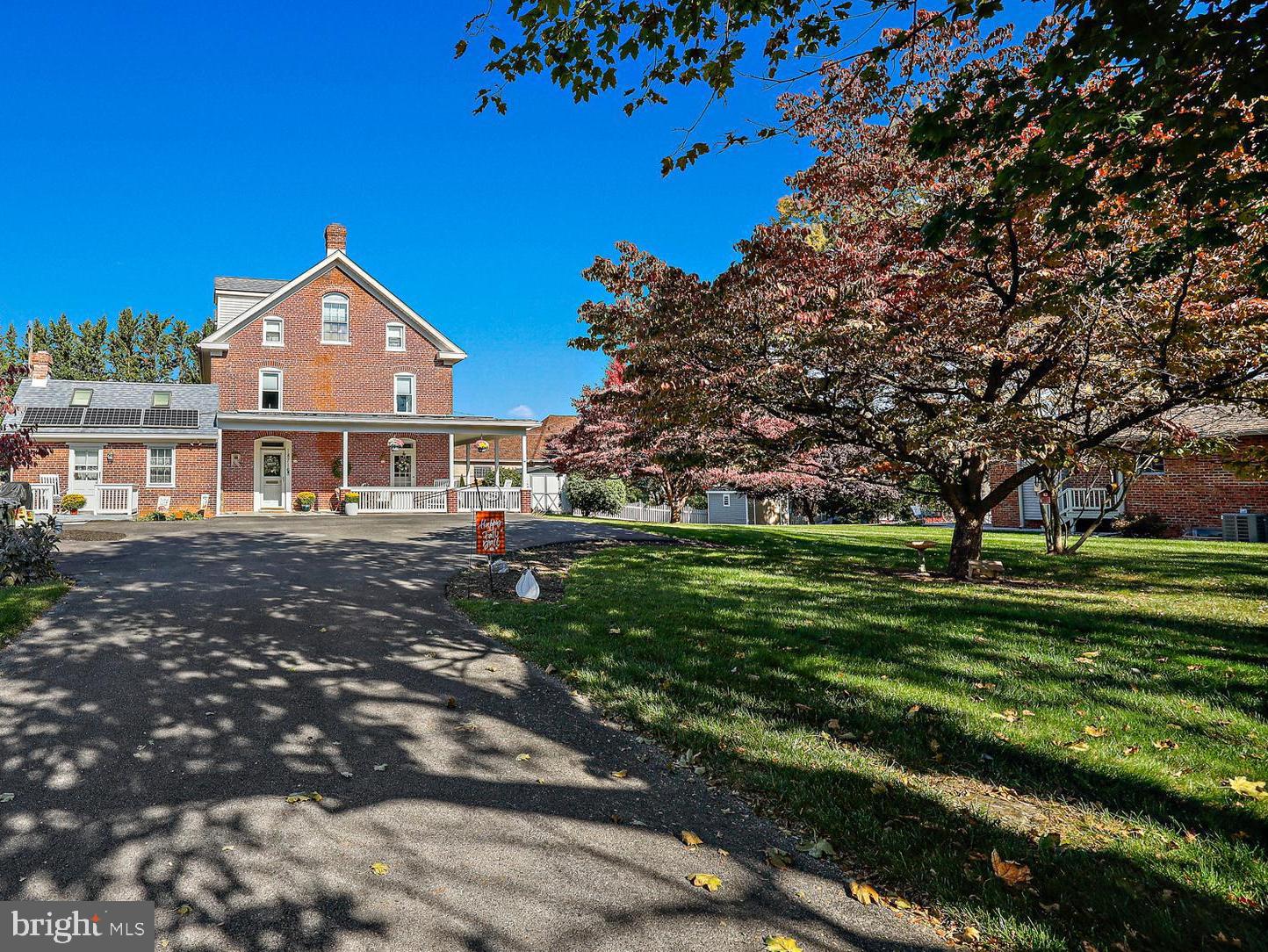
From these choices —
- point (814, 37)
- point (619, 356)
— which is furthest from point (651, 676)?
point (619, 356)

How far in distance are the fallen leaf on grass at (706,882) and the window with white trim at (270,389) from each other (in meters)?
27.0

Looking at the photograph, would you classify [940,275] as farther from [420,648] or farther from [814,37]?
[420,648]

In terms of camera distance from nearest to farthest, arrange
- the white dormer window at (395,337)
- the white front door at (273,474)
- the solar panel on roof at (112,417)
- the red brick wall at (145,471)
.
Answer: the red brick wall at (145,471) → the solar panel on roof at (112,417) → the white front door at (273,474) → the white dormer window at (395,337)

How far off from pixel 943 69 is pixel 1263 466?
5.67 metres

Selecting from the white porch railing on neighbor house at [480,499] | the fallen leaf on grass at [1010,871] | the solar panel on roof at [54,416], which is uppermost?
the solar panel on roof at [54,416]

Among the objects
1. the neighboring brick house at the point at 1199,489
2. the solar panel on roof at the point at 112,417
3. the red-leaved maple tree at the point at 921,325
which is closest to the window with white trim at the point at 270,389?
the solar panel on roof at the point at 112,417

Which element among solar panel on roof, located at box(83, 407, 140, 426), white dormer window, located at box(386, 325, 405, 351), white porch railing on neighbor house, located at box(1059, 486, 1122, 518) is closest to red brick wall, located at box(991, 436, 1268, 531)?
white porch railing on neighbor house, located at box(1059, 486, 1122, 518)

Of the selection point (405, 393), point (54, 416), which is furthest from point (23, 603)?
point (54, 416)

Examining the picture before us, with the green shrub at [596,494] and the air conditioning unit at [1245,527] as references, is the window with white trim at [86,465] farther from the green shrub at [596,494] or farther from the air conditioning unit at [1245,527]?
the air conditioning unit at [1245,527]

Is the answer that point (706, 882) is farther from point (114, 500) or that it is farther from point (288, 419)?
point (114, 500)

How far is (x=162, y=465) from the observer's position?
23.6m

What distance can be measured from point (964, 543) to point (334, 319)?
24.2 metres

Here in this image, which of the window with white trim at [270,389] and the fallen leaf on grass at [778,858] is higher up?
the window with white trim at [270,389]

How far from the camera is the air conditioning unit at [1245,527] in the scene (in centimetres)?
1741
